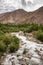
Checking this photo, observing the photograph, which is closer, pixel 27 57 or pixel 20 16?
pixel 27 57

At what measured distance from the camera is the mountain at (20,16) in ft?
396

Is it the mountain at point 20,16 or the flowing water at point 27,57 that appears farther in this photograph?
the mountain at point 20,16

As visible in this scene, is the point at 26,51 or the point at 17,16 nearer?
the point at 26,51

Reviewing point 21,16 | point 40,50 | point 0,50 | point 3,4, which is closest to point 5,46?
point 0,50

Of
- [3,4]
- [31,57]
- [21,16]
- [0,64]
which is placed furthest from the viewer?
[3,4]

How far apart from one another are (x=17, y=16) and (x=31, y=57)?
11506 cm

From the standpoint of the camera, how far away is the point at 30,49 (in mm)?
24672

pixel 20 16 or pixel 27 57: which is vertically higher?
pixel 27 57

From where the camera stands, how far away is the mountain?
120750 mm

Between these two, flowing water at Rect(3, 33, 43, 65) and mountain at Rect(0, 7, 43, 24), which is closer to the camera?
flowing water at Rect(3, 33, 43, 65)

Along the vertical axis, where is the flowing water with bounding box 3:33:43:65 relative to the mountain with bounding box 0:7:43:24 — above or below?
above

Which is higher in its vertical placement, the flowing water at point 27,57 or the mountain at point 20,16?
the flowing water at point 27,57

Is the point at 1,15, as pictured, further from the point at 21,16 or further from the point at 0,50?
the point at 0,50

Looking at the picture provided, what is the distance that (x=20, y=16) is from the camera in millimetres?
136500
